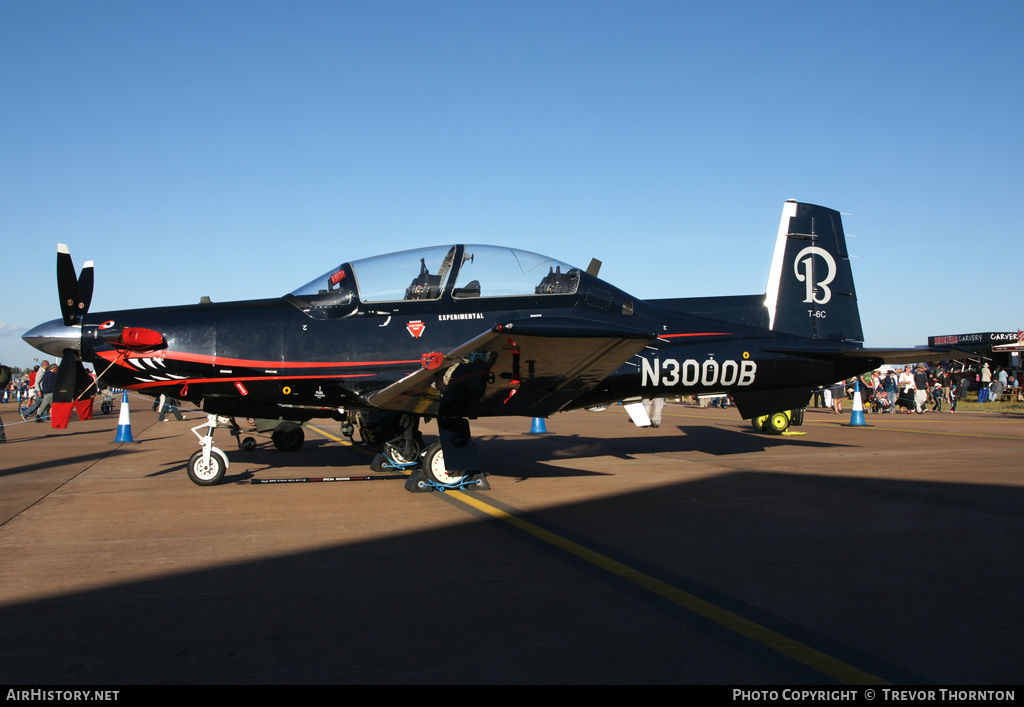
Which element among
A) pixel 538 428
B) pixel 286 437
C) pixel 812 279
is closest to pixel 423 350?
pixel 812 279

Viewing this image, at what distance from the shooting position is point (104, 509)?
697cm

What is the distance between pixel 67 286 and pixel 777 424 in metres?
12.7

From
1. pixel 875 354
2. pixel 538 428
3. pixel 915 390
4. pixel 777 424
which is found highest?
pixel 875 354

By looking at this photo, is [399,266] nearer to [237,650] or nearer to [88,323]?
[88,323]

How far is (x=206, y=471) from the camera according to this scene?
8406 millimetres

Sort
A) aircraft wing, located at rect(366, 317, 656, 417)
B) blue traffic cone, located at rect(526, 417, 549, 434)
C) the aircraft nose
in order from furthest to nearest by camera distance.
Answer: blue traffic cone, located at rect(526, 417, 549, 434) < the aircraft nose < aircraft wing, located at rect(366, 317, 656, 417)

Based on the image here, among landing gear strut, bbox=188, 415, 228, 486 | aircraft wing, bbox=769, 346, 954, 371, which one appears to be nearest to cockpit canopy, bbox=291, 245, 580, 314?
landing gear strut, bbox=188, 415, 228, 486

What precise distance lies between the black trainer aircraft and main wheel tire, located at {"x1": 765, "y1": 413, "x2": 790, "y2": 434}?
5.71m

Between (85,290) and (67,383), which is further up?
(85,290)

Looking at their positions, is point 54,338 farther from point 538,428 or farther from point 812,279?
point 538,428

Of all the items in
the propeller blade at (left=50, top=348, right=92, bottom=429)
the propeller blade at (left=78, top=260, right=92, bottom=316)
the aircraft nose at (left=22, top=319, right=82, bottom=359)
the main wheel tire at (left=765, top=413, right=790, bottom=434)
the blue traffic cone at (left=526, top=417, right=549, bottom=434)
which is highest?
the propeller blade at (left=78, top=260, right=92, bottom=316)

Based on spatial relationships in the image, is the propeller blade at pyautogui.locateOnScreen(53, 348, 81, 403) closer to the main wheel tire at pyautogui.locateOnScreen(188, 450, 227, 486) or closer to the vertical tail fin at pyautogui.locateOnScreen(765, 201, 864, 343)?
the main wheel tire at pyautogui.locateOnScreen(188, 450, 227, 486)

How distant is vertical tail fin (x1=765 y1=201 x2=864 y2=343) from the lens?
Result: 9789mm

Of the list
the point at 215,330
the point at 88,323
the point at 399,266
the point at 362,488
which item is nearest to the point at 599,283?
the point at 399,266
